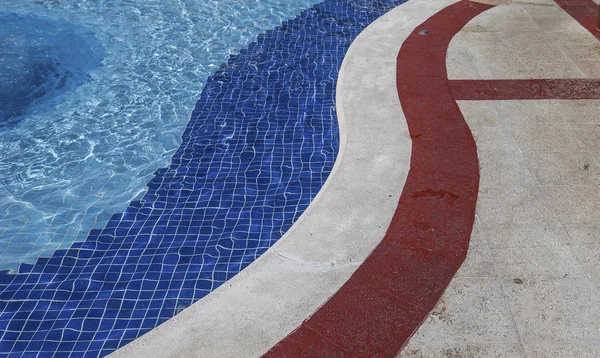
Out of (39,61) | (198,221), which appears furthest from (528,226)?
(39,61)

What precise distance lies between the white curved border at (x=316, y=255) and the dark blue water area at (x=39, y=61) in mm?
5971

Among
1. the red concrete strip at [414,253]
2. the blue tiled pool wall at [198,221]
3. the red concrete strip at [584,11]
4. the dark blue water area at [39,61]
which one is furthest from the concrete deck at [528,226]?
the dark blue water area at [39,61]

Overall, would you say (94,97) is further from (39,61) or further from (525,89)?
(525,89)

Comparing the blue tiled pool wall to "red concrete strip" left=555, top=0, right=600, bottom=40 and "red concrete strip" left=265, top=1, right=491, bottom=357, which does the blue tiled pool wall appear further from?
"red concrete strip" left=555, top=0, right=600, bottom=40

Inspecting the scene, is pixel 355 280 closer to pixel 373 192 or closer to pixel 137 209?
pixel 373 192

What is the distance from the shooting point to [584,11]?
14.0m

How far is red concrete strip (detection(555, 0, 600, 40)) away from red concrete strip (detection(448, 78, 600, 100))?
107 inches

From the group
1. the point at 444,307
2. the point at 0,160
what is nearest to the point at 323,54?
the point at 0,160

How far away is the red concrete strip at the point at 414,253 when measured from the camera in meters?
6.06

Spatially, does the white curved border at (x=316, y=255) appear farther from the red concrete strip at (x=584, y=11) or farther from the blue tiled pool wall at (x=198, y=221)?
the red concrete strip at (x=584, y=11)

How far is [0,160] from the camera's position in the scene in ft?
32.4

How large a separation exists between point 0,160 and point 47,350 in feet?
15.9

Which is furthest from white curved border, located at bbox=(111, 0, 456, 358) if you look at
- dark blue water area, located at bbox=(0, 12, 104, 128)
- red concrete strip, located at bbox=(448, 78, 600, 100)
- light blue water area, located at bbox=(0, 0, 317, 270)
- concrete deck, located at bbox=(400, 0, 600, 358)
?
dark blue water area, located at bbox=(0, 12, 104, 128)

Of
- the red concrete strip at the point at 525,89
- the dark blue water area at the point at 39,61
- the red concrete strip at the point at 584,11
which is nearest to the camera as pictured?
the red concrete strip at the point at 525,89
